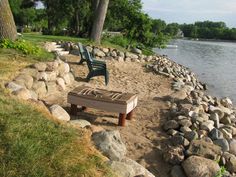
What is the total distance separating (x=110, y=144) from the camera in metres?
5.77

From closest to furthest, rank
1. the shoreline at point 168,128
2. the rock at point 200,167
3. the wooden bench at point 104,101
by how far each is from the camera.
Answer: the rock at point 200,167 < the shoreline at point 168,128 < the wooden bench at point 104,101

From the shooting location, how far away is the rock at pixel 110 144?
5.62 metres

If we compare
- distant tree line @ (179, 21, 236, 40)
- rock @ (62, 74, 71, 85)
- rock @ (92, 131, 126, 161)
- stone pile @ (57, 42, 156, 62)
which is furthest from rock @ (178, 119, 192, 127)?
distant tree line @ (179, 21, 236, 40)

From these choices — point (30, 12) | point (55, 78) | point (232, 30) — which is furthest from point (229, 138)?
point (232, 30)

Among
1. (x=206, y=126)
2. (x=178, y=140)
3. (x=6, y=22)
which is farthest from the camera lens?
(x=6, y=22)

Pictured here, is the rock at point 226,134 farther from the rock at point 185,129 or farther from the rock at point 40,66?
the rock at point 40,66

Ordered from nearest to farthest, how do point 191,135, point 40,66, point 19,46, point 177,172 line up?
1. point 177,172
2. point 191,135
3. point 40,66
4. point 19,46

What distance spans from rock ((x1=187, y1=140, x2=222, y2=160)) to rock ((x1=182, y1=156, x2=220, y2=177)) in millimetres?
270

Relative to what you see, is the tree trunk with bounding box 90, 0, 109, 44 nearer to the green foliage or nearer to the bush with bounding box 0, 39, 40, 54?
the bush with bounding box 0, 39, 40, 54

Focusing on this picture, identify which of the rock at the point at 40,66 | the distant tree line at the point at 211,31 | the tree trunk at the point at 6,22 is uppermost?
the tree trunk at the point at 6,22

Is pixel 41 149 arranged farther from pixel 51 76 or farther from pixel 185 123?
pixel 51 76

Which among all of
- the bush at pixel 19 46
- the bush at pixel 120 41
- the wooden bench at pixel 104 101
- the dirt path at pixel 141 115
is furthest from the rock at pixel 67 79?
the bush at pixel 120 41

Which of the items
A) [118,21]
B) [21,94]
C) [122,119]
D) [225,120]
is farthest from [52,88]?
[118,21]

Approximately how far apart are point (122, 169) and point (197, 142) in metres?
2.24
